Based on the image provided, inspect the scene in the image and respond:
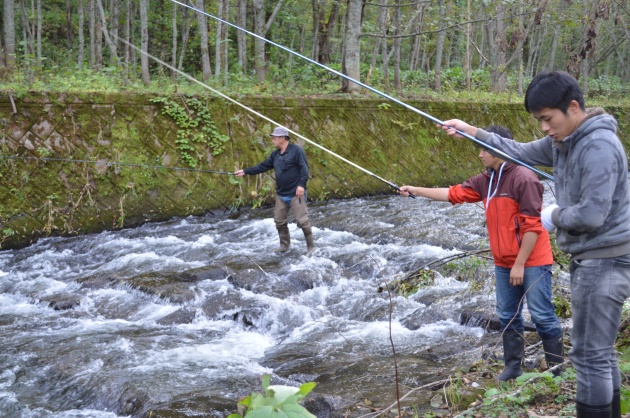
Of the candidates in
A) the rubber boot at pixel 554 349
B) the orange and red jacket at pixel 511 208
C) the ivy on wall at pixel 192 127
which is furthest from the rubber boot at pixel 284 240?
the rubber boot at pixel 554 349

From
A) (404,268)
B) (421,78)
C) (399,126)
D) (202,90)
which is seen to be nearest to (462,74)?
(421,78)

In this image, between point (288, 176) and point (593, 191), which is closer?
point (593, 191)

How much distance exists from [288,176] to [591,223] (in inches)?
275

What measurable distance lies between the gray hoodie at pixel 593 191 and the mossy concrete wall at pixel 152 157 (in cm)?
958

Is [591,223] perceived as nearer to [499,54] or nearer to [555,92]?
[555,92]

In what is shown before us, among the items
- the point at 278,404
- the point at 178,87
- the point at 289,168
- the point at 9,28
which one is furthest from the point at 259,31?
the point at 278,404

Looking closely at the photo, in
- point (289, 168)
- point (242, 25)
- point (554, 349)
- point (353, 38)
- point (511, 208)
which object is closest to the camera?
point (511, 208)

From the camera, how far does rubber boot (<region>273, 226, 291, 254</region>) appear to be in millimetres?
10188

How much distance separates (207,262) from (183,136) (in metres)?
3.93

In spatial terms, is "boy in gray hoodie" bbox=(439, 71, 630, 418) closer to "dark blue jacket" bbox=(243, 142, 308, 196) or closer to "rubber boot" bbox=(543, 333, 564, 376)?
"rubber boot" bbox=(543, 333, 564, 376)

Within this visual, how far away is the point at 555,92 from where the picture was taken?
125 inches

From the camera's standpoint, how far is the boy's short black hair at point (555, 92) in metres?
3.17

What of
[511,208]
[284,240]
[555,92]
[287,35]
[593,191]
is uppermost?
[287,35]

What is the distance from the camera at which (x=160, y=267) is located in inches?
374
